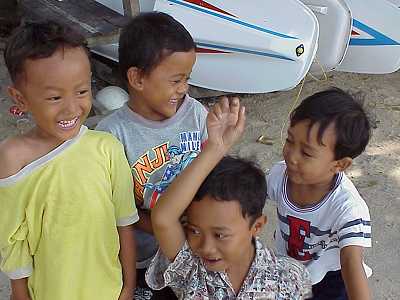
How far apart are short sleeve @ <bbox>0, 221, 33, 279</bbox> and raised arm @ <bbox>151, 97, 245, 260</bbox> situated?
355mm

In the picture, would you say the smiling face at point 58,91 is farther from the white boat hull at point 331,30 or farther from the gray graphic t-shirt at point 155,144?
the white boat hull at point 331,30

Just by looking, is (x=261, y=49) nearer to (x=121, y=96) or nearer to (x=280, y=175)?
(x=121, y=96)

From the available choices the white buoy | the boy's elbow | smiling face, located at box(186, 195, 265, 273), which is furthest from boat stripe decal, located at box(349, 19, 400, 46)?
the boy's elbow

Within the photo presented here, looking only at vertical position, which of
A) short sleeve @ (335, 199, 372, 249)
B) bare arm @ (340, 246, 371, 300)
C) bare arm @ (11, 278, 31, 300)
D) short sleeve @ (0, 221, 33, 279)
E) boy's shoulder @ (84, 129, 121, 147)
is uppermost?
boy's shoulder @ (84, 129, 121, 147)

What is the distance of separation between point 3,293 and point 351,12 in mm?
2953

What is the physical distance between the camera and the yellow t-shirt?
5.66 feet

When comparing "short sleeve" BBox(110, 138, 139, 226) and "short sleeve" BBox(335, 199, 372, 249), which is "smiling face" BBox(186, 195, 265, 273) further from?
"short sleeve" BBox(335, 199, 372, 249)

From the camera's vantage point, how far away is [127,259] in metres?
1.95

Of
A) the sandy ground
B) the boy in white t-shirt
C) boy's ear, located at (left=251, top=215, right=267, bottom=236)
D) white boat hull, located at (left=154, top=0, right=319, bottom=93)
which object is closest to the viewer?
boy's ear, located at (left=251, top=215, right=267, bottom=236)

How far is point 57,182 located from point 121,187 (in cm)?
19

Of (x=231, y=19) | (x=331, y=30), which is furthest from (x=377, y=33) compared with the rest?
(x=231, y=19)

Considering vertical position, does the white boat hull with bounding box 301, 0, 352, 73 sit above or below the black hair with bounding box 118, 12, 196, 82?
below

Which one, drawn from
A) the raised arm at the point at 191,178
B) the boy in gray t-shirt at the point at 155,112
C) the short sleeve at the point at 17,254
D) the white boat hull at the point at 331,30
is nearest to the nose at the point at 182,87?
the boy in gray t-shirt at the point at 155,112

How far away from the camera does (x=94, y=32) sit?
13.1 feet
